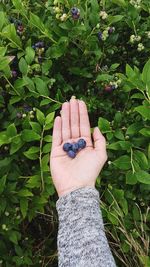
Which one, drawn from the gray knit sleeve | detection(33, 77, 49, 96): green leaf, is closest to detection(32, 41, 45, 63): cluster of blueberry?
detection(33, 77, 49, 96): green leaf

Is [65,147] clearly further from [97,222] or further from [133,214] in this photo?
[133,214]

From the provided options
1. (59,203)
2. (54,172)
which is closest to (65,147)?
(54,172)

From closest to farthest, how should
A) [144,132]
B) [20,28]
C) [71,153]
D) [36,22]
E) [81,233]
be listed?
[81,233] < [71,153] < [144,132] < [36,22] < [20,28]

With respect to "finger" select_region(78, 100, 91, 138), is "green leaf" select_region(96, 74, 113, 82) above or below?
above

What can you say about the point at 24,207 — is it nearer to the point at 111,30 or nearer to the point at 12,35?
the point at 12,35

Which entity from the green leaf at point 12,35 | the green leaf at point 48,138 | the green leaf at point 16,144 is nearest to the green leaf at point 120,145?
the green leaf at point 48,138

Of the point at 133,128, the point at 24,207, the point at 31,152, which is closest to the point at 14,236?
the point at 24,207

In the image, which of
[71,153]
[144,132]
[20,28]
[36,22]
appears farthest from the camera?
[20,28]

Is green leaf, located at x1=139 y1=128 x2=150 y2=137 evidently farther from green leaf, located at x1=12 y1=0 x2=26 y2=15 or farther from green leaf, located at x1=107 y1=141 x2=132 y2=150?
green leaf, located at x1=12 y1=0 x2=26 y2=15
